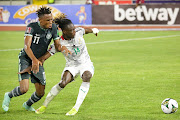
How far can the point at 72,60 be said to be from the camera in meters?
8.55

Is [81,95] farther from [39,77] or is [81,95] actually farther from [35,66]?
[35,66]

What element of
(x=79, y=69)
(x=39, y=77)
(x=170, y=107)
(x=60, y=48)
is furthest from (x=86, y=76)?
(x=170, y=107)

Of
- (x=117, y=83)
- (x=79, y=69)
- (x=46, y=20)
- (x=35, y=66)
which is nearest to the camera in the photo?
(x=35, y=66)

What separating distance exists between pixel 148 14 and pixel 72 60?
2231 centimetres

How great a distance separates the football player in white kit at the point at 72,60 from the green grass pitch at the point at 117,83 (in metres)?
0.46

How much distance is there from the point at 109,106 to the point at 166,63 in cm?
704

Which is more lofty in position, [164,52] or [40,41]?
[40,41]

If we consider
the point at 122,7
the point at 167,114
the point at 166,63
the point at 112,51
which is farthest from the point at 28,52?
the point at 122,7

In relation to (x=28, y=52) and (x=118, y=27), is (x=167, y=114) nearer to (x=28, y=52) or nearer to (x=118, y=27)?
(x=28, y=52)

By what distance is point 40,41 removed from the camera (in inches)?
321

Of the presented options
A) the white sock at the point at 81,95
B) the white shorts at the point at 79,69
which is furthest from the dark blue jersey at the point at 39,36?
the white sock at the point at 81,95

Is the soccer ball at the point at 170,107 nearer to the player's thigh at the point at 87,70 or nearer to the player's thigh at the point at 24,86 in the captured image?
the player's thigh at the point at 87,70

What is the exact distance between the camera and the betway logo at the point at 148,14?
30.0 metres

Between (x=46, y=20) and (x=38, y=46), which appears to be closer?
(x=46, y=20)
